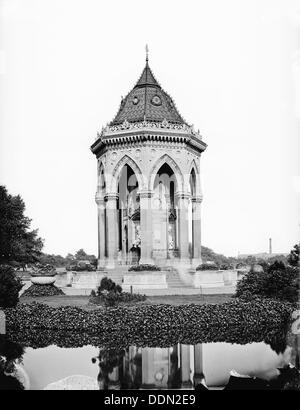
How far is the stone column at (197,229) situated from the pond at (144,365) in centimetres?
2452

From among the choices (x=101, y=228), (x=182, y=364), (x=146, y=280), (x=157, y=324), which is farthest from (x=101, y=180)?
(x=182, y=364)

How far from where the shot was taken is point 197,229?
4281 cm

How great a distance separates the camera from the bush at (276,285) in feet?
75.0

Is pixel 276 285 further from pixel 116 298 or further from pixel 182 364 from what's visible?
pixel 182 364

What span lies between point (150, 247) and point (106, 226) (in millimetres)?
4341

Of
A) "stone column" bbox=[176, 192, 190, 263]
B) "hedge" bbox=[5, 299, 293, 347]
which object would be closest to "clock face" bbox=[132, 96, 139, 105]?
"stone column" bbox=[176, 192, 190, 263]

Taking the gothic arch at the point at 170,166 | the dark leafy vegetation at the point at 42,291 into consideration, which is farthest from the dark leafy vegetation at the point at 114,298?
the gothic arch at the point at 170,166

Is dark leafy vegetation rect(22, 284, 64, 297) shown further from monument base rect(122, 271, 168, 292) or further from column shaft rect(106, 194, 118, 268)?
column shaft rect(106, 194, 118, 268)

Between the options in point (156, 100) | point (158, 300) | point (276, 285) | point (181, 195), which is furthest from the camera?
point (156, 100)

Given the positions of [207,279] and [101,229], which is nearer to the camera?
[207,279]

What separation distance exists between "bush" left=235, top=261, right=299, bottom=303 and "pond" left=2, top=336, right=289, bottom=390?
5.42 metres

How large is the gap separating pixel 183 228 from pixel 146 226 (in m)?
2.89

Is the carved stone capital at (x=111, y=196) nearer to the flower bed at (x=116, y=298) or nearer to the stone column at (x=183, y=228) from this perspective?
the stone column at (x=183, y=228)

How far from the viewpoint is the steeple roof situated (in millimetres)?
41438
